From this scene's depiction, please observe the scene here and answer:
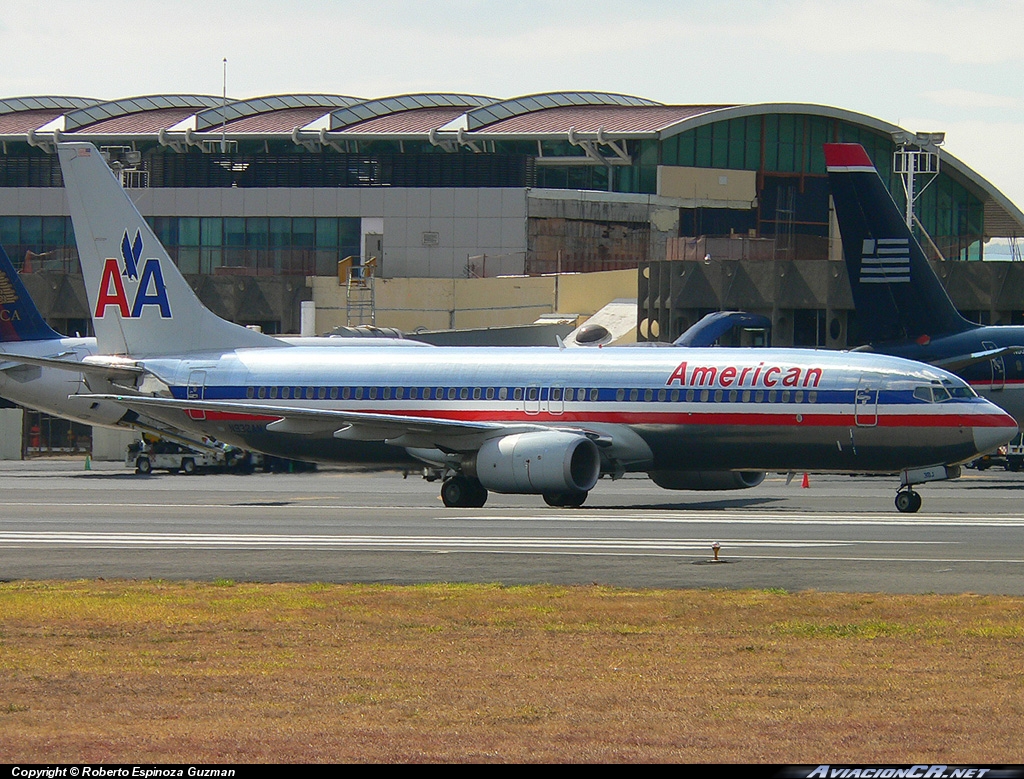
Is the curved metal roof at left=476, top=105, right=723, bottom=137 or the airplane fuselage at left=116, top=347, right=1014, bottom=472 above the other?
the curved metal roof at left=476, top=105, right=723, bottom=137

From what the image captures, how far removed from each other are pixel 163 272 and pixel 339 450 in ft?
30.6

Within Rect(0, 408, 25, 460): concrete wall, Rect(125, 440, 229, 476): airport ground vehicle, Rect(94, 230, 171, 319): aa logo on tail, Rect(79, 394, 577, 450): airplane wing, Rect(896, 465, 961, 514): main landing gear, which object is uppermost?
Rect(94, 230, 171, 319): aa logo on tail

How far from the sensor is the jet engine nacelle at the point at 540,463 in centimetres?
3559

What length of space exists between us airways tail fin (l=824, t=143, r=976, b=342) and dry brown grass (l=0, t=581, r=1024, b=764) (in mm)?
25155

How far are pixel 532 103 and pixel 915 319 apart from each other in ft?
185

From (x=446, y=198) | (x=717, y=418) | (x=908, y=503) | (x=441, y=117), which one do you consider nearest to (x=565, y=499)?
(x=717, y=418)

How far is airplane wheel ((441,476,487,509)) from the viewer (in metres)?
37.8

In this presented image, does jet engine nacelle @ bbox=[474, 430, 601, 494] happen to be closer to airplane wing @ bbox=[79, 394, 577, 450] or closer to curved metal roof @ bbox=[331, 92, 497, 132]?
airplane wing @ bbox=[79, 394, 577, 450]

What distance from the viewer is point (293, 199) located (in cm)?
8569

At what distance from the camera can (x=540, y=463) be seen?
3572 centimetres

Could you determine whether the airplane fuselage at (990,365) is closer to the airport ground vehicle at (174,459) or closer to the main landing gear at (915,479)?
the main landing gear at (915,479)

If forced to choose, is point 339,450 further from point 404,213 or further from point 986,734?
point 404,213

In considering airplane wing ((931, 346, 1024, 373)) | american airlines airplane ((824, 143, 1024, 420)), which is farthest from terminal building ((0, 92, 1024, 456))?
airplane wing ((931, 346, 1024, 373))

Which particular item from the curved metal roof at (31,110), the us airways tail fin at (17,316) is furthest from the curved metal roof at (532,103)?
the us airways tail fin at (17,316)
